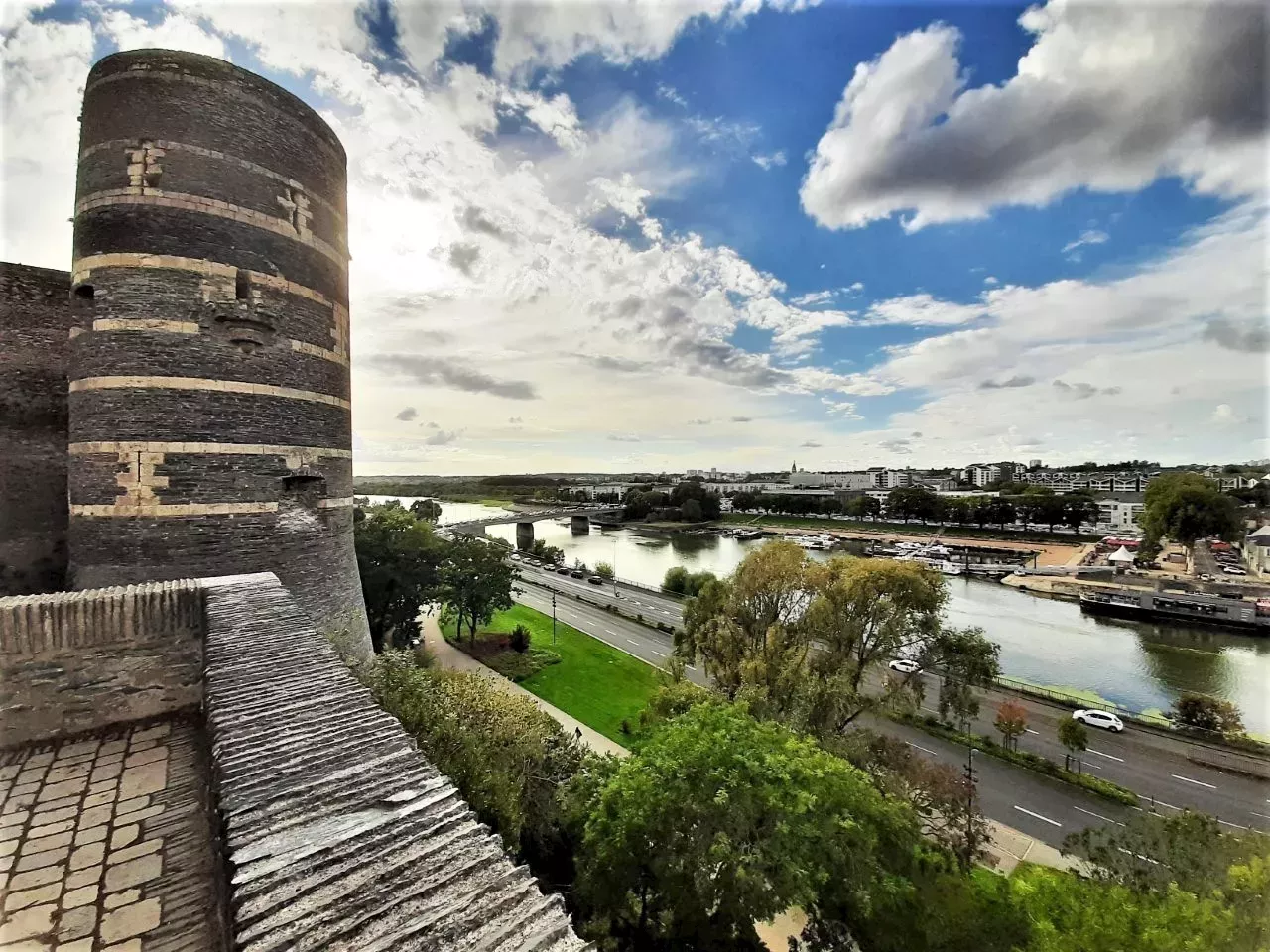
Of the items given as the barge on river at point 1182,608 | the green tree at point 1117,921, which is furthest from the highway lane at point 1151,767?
the barge on river at point 1182,608

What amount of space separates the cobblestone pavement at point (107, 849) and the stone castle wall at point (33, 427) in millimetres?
7414

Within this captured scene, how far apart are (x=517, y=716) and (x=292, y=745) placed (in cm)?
1005

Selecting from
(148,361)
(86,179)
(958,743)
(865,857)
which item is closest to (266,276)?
(148,361)

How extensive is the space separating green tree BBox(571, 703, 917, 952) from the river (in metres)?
27.1

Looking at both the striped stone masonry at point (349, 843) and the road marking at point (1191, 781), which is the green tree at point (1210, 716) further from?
the striped stone masonry at point (349, 843)

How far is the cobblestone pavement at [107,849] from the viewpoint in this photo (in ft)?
11.0

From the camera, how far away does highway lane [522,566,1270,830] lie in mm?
17500

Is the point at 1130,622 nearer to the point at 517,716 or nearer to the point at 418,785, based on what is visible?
the point at 517,716

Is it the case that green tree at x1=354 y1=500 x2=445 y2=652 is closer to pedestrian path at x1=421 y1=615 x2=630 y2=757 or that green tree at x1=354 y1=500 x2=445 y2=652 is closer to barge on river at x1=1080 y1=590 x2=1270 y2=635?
pedestrian path at x1=421 y1=615 x2=630 y2=757

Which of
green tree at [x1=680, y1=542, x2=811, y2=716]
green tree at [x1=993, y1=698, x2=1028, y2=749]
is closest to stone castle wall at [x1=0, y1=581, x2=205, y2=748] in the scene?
green tree at [x1=680, y1=542, x2=811, y2=716]

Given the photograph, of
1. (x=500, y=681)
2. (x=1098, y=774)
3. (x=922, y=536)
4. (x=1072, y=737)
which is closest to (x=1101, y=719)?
(x=1098, y=774)

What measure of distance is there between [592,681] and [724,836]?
1843cm

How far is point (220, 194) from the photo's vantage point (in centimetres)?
921

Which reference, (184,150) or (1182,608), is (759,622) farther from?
(1182,608)
